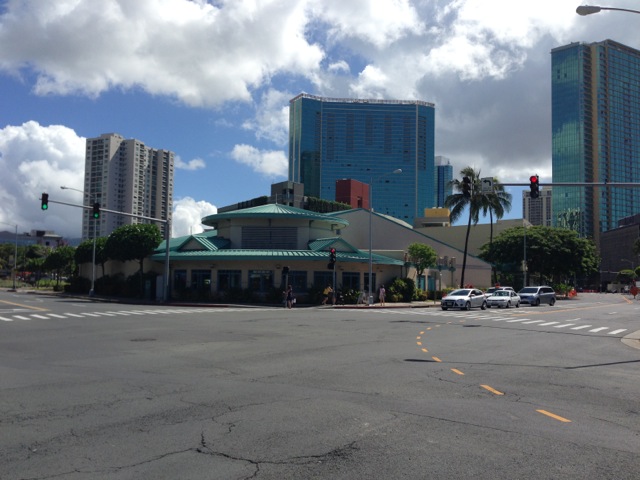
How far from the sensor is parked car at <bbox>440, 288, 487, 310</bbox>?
3944 cm

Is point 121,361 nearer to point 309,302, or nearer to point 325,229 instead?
point 309,302

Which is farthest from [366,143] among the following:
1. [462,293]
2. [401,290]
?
[462,293]

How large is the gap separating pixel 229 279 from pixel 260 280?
2.73 m

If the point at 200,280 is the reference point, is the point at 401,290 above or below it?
below

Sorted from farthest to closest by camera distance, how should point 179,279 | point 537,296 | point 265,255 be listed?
point 537,296
point 179,279
point 265,255

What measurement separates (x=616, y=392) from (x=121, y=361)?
10563 mm

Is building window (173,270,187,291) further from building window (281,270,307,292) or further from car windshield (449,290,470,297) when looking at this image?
car windshield (449,290,470,297)

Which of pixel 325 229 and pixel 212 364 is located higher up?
pixel 325 229

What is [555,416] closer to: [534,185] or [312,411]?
[312,411]

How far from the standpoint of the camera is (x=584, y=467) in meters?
5.82

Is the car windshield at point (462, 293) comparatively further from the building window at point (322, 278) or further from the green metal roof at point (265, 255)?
the building window at point (322, 278)

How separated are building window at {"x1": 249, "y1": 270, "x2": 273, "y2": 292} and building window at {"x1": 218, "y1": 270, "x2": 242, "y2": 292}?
1.09 meters

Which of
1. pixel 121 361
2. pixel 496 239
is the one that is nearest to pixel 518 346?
pixel 121 361

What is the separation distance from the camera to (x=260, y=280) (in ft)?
152
